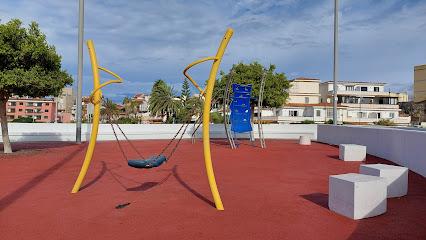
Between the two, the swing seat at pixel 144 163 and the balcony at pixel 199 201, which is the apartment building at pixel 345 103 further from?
the swing seat at pixel 144 163

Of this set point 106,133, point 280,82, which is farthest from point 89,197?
point 280,82

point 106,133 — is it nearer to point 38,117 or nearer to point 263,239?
point 263,239

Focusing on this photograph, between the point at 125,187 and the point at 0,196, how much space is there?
250 cm

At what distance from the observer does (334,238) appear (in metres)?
4.03

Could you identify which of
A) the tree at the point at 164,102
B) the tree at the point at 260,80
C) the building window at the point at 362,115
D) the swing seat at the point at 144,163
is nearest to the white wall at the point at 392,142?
the swing seat at the point at 144,163

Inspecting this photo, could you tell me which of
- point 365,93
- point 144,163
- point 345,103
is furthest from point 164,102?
point 144,163

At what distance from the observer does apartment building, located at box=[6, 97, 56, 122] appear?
9894cm

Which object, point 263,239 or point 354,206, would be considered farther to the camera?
point 354,206

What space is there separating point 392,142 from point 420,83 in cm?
8461

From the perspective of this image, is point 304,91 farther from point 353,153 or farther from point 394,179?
point 394,179

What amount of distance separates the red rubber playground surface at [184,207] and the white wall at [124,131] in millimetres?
12985

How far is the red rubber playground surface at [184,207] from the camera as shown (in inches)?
166

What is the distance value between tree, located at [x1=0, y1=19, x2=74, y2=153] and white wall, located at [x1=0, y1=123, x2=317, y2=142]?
8442 mm

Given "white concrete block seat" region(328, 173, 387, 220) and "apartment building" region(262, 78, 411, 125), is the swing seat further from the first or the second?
"apartment building" region(262, 78, 411, 125)
